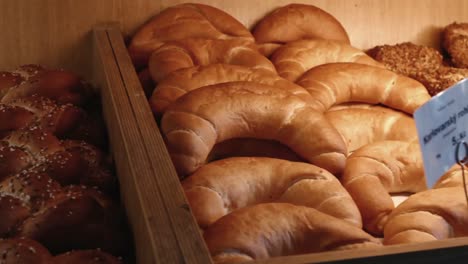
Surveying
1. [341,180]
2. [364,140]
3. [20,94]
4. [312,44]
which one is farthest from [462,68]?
[20,94]

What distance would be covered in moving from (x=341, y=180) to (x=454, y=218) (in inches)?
12.3

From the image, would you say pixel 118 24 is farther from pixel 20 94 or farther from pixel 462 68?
pixel 462 68

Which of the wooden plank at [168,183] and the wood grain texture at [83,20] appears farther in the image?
the wood grain texture at [83,20]

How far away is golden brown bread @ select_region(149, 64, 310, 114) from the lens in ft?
5.19

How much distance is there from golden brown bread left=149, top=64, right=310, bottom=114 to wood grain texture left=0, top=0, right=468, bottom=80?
0.53 meters

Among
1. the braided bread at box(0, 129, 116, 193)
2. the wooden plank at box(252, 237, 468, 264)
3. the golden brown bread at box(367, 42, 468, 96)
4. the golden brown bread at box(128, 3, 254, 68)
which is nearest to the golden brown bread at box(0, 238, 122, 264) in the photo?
the braided bread at box(0, 129, 116, 193)

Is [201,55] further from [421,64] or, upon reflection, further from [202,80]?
[421,64]

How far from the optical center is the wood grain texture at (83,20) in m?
2.04

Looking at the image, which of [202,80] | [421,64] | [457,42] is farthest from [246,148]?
[457,42]

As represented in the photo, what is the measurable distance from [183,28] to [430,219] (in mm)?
1068

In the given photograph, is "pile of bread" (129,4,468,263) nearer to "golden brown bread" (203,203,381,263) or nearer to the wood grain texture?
"golden brown bread" (203,203,381,263)

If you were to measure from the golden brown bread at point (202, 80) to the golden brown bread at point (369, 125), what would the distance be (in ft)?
0.47

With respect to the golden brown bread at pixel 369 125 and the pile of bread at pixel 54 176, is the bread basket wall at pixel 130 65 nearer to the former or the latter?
the pile of bread at pixel 54 176

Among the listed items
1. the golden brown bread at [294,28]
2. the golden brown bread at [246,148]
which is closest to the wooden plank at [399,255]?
the golden brown bread at [246,148]
